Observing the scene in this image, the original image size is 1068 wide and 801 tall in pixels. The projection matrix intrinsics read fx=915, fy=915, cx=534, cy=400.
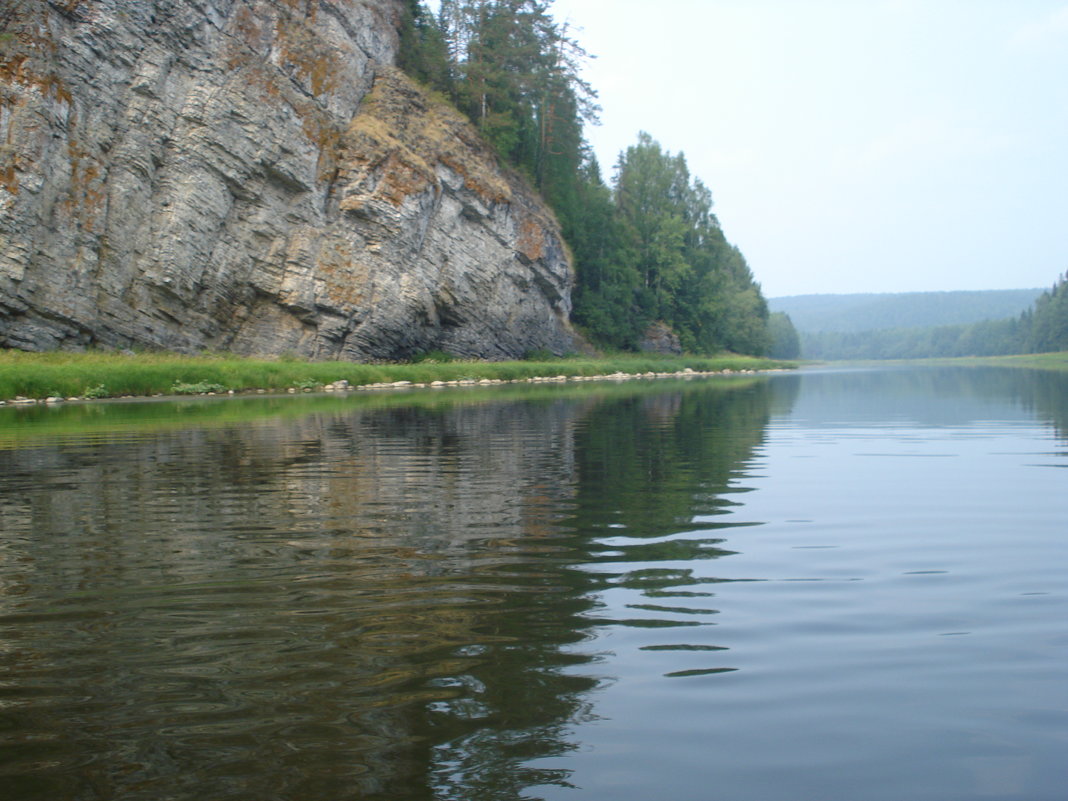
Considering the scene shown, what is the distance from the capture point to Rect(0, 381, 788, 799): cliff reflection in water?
3.80m

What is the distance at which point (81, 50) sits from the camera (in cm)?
3797

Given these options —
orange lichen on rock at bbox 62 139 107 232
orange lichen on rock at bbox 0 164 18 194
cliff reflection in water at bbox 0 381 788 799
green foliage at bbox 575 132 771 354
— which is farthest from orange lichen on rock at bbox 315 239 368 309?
cliff reflection in water at bbox 0 381 788 799

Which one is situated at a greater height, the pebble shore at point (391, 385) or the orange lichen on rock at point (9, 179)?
the orange lichen on rock at point (9, 179)

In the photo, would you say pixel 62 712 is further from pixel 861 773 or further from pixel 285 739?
pixel 861 773

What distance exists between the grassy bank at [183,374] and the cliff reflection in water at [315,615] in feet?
61.6

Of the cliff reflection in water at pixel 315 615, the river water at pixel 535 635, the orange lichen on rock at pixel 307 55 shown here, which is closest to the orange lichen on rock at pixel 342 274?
the orange lichen on rock at pixel 307 55


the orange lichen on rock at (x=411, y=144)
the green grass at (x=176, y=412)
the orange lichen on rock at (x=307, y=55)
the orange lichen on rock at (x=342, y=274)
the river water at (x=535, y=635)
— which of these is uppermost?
the orange lichen on rock at (x=307, y=55)

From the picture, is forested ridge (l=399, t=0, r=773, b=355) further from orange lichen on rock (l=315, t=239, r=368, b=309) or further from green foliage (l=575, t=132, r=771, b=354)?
orange lichen on rock (l=315, t=239, r=368, b=309)

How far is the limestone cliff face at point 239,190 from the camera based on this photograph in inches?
1414

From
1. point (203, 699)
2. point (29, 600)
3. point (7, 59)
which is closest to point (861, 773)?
point (203, 699)

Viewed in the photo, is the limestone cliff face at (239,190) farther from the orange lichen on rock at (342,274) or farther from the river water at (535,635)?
the river water at (535,635)

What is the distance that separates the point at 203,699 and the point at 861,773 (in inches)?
118

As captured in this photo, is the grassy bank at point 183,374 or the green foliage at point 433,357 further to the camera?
the green foliage at point 433,357

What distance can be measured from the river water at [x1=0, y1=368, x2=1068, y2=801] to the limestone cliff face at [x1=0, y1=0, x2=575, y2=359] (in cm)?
2777
